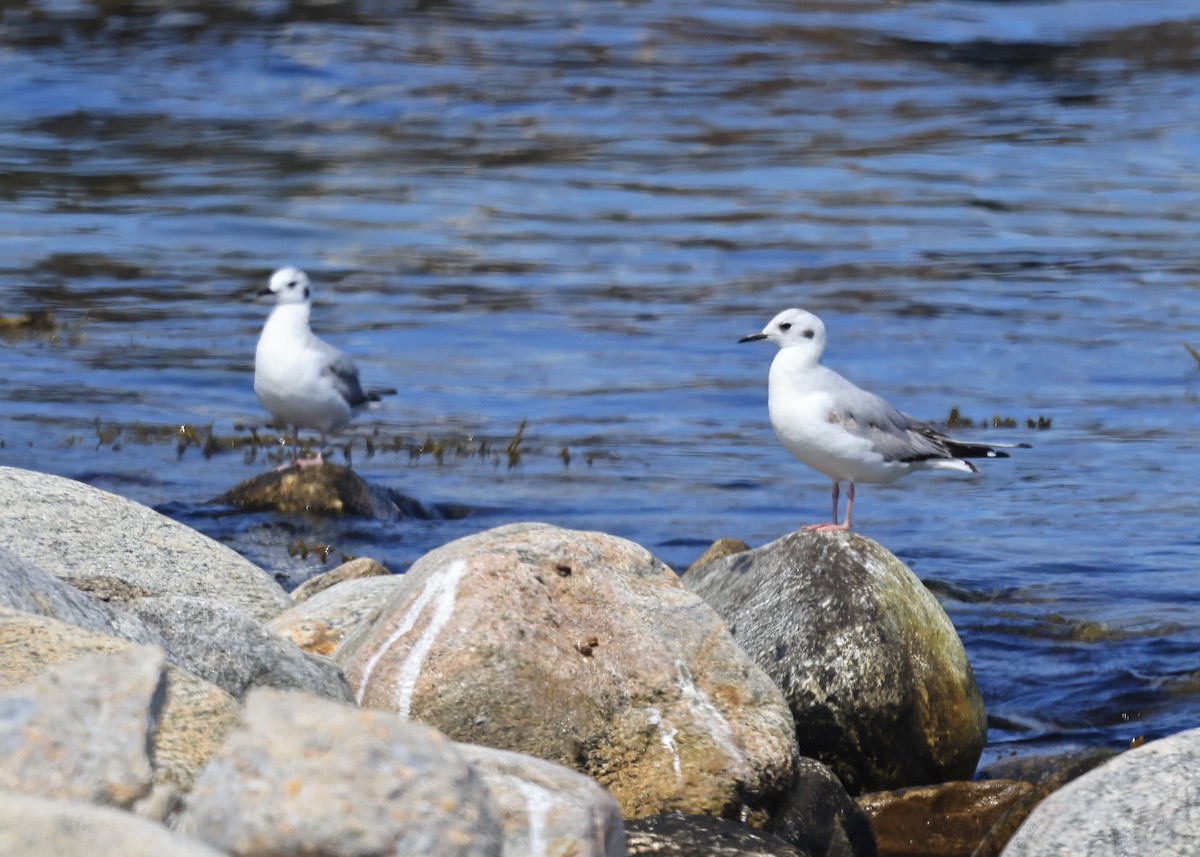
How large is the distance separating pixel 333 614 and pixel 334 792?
352cm

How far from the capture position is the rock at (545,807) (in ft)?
13.8

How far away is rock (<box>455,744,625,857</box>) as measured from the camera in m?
4.21

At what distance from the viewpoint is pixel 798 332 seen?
8797mm

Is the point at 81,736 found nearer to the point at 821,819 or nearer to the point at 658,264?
Result: the point at 821,819

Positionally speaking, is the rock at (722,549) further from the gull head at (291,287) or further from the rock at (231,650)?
the gull head at (291,287)

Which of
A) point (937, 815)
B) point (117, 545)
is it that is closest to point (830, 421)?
point (937, 815)

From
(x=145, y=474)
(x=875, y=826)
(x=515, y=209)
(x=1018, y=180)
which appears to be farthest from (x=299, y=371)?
(x=1018, y=180)

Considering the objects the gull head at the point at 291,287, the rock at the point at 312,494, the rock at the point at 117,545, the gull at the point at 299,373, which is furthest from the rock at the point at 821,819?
the gull head at the point at 291,287

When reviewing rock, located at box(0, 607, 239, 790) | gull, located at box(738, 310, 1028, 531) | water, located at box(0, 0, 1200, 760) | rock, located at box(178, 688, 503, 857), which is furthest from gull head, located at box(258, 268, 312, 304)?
rock, located at box(178, 688, 503, 857)

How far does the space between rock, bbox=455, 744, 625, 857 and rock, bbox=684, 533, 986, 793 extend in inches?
99.1

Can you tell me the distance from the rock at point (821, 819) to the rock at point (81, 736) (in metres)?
2.68

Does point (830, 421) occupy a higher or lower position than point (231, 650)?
lower

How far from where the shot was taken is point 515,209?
945 inches

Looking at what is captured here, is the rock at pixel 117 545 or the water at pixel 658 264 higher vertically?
the rock at pixel 117 545
